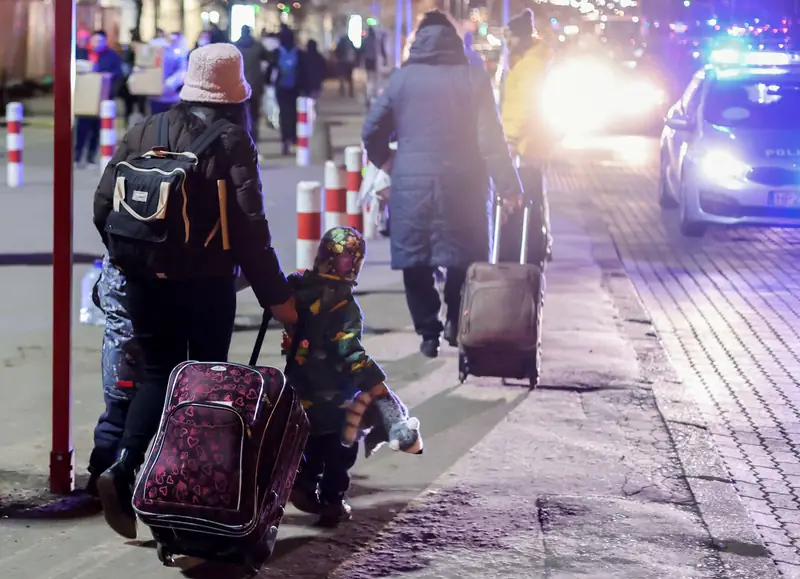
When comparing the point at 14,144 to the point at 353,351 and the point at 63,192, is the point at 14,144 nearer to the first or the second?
the point at 63,192

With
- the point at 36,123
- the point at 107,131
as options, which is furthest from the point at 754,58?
the point at 36,123

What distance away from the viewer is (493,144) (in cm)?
821

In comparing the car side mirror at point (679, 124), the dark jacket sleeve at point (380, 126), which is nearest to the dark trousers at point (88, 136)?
the car side mirror at point (679, 124)

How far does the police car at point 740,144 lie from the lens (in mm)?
14086

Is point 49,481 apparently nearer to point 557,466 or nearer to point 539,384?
point 557,466

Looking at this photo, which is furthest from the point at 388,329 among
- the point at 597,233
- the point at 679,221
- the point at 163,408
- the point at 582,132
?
the point at 582,132

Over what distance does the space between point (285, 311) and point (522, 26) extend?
617cm

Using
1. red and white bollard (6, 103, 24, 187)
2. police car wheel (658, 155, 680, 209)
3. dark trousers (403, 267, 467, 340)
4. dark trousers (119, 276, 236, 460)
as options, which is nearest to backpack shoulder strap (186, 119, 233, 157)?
dark trousers (119, 276, 236, 460)

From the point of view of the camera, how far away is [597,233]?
588 inches

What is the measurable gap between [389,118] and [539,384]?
5.96ft

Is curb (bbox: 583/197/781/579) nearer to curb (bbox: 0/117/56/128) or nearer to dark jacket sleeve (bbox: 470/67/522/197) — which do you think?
dark jacket sleeve (bbox: 470/67/522/197)

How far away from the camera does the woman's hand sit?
5.24 meters

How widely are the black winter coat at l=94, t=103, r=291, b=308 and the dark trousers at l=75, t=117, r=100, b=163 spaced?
50.6 feet

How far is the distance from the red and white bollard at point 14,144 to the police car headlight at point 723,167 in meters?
8.32
